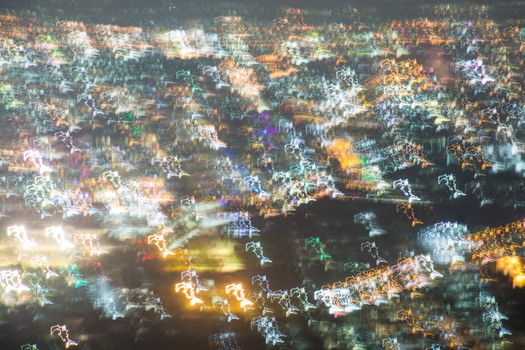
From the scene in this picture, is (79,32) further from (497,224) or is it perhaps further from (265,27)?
(497,224)

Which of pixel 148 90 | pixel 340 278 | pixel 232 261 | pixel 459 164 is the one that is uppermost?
pixel 148 90

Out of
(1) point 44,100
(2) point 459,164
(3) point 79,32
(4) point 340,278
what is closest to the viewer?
(4) point 340,278

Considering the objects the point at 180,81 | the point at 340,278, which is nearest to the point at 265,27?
the point at 180,81

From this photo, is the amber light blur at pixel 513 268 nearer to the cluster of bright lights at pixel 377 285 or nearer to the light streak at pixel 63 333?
the cluster of bright lights at pixel 377 285

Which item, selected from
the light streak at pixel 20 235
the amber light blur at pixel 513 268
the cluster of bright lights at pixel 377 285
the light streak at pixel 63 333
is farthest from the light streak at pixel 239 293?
the amber light blur at pixel 513 268

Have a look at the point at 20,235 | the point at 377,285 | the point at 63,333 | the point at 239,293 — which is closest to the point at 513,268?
the point at 377,285

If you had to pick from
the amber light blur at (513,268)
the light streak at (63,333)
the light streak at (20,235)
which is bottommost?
the amber light blur at (513,268)

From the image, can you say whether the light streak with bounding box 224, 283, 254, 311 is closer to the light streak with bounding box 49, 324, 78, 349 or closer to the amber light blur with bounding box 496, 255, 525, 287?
the light streak with bounding box 49, 324, 78, 349

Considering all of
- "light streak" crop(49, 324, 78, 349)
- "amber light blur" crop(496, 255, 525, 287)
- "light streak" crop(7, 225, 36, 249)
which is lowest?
"amber light blur" crop(496, 255, 525, 287)

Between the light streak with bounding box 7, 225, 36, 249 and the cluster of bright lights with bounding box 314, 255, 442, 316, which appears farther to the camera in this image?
the light streak with bounding box 7, 225, 36, 249

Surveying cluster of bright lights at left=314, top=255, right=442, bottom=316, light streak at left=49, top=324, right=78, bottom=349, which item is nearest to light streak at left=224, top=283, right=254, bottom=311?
cluster of bright lights at left=314, top=255, right=442, bottom=316

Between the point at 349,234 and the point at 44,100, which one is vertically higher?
the point at 44,100
